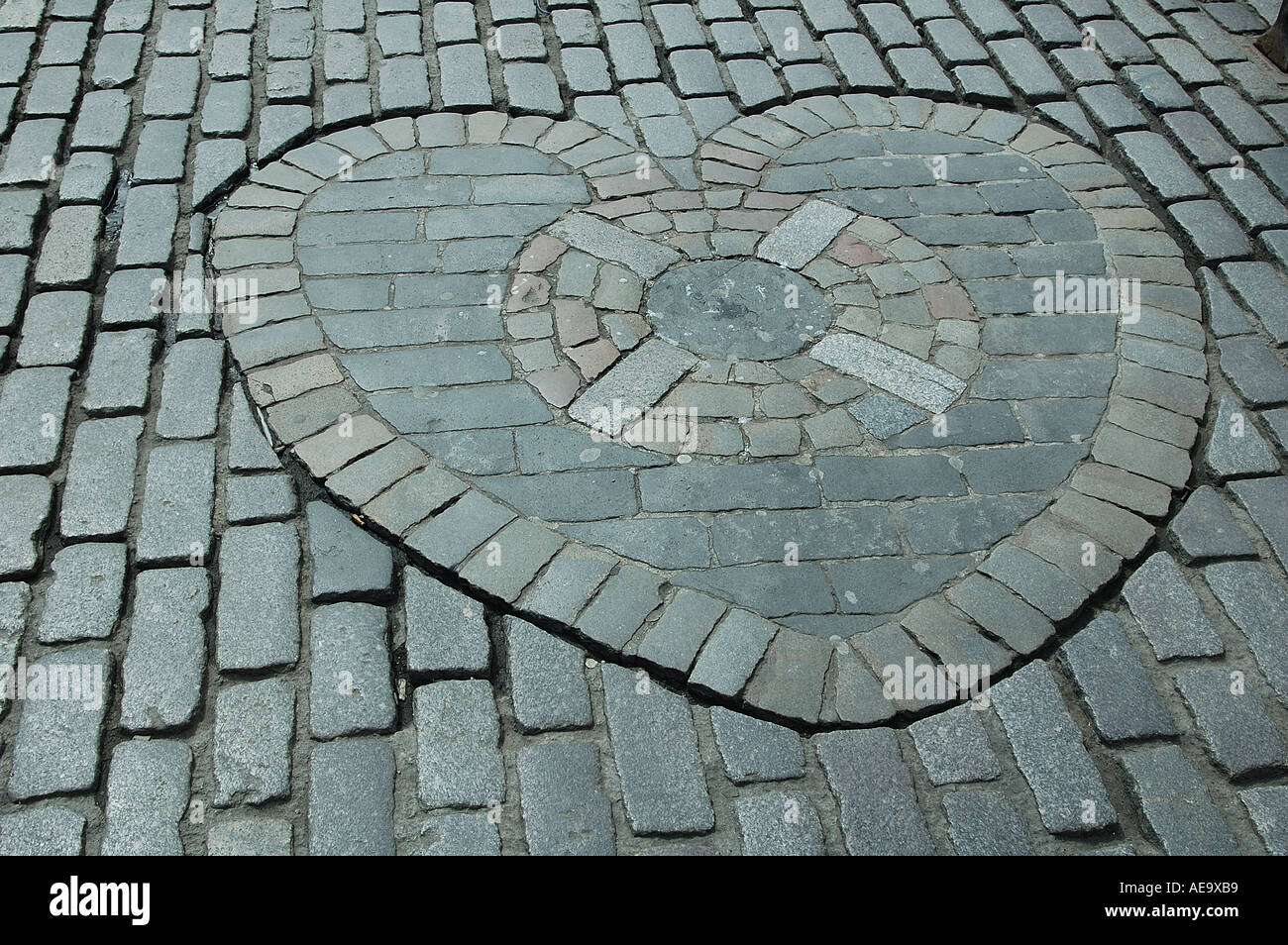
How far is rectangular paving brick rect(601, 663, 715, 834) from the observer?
2758 millimetres

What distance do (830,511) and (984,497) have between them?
0.51m

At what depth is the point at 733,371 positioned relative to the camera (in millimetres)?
3938

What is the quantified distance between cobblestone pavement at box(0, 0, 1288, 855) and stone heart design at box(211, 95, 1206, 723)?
0.06ft

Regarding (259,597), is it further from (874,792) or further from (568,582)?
(874,792)

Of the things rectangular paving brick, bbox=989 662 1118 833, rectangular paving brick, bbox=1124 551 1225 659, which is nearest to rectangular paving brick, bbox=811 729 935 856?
rectangular paving brick, bbox=989 662 1118 833

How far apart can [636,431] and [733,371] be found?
460mm

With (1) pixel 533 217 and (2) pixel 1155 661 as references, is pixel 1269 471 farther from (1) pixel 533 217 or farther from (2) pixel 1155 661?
(1) pixel 533 217

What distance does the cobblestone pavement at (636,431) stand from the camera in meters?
2.84

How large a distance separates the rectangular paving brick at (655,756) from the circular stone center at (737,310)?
1.42 metres

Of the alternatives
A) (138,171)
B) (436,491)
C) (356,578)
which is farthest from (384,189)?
(356,578)

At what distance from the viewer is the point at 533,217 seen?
4512 millimetres

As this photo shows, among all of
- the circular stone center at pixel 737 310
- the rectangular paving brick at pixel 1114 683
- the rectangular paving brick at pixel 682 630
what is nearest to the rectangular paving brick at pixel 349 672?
the rectangular paving brick at pixel 682 630

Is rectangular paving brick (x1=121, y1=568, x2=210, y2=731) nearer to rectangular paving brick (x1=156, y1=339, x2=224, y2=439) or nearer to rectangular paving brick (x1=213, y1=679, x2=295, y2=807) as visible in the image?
rectangular paving brick (x1=213, y1=679, x2=295, y2=807)

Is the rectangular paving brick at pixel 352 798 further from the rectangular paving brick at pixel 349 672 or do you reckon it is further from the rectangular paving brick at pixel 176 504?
the rectangular paving brick at pixel 176 504
